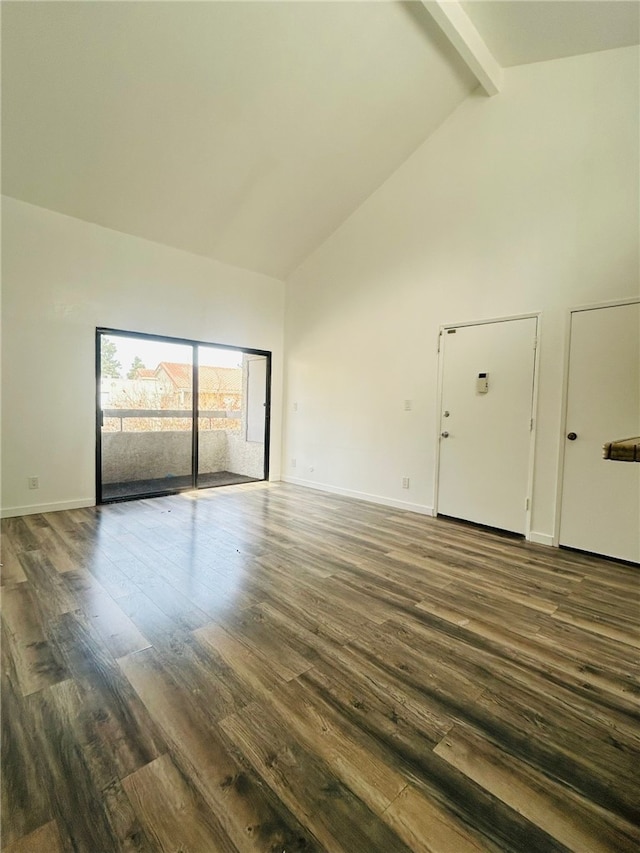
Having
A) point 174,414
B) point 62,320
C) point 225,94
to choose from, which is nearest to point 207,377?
point 174,414

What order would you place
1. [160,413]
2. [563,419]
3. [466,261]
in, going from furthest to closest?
[160,413]
[466,261]
[563,419]

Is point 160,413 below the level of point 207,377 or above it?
below

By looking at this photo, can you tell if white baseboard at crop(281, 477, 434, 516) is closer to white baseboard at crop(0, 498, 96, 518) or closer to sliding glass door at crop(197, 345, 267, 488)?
sliding glass door at crop(197, 345, 267, 488)

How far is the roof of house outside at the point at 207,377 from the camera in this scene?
5.08 m

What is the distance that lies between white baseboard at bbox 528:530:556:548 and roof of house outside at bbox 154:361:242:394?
4421 millimetres

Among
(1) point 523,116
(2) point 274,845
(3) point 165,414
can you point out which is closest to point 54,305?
(3) point 165,414

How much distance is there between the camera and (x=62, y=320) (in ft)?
13.3

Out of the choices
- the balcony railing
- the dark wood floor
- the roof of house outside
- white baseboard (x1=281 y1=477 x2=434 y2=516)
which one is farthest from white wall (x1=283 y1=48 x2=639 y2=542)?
the dark wood floor

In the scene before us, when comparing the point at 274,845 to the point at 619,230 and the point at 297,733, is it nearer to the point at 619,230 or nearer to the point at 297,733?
the point at 297,733

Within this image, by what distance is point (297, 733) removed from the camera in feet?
4.56

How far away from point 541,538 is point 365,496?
2.05 metres

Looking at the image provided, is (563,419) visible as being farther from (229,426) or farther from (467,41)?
(229,426)

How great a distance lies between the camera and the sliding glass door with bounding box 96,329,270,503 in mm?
4641

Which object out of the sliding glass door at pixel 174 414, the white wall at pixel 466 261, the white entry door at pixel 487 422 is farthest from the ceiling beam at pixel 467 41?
the sliding glass door at pixel 174 414
